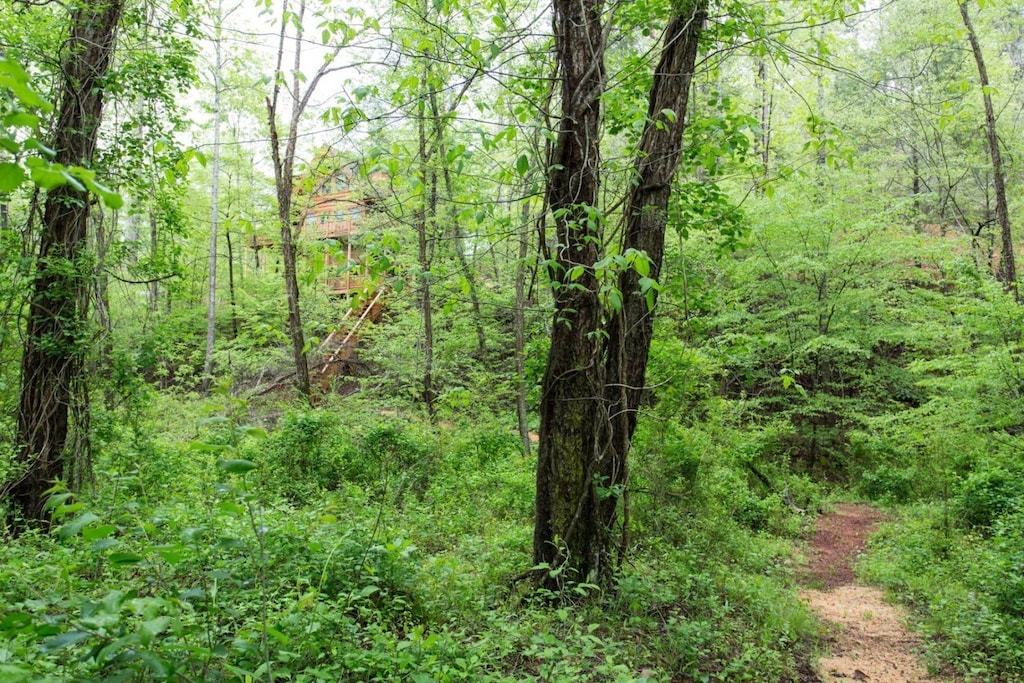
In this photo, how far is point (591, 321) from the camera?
4156 millimetres

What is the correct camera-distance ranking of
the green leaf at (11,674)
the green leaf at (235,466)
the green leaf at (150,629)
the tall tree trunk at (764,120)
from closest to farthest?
the green leaf at (150,629) < the green leaf at (11,674) < the green leaf at (235,466) < the tall tree trunk at (764,120)

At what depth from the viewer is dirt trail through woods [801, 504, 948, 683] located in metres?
4.13

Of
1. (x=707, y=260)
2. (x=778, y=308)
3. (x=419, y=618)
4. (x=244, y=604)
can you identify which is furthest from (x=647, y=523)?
(x=778, y=308)

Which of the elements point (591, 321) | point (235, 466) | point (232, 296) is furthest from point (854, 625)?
point (232, 296)

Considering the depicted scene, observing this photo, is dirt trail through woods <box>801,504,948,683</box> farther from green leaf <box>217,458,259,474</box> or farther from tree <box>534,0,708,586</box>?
green leaf <box>217,458,259,474</box>

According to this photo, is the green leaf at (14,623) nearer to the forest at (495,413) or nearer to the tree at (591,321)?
the forest at (495,413)

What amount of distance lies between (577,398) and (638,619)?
1.53 meters

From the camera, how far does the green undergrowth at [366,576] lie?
189cm

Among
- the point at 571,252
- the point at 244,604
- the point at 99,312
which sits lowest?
the point at 244,604

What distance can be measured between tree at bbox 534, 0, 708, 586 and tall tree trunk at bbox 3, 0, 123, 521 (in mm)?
4626

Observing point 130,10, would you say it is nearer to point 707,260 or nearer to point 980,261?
point 707,260

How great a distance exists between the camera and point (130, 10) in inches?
233

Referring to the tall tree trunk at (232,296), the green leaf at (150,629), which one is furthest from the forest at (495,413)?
the tall tree trunk at (232,296)

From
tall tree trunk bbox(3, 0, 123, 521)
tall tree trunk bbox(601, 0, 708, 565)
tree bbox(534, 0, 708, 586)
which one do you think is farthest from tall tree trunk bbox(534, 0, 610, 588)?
tall tree trunk bbox(3, 0, 123, 521)
